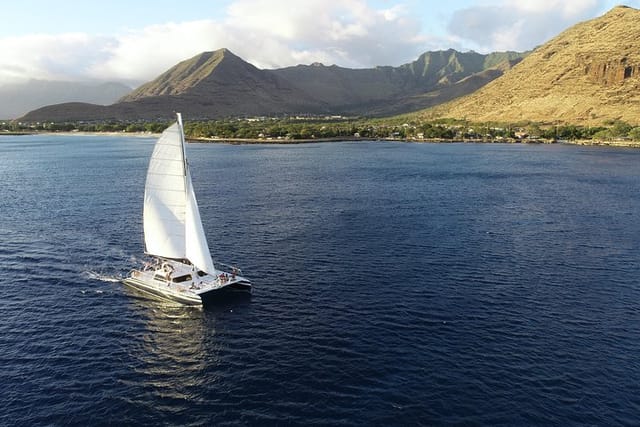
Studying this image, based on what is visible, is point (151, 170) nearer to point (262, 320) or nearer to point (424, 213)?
point (262, 320)

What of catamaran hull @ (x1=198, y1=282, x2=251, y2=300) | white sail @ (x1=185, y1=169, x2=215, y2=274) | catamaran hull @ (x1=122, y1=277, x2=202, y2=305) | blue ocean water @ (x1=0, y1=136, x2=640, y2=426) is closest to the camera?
blue ocean water @ (x1=0, y1=136, x2=640, y2=426)

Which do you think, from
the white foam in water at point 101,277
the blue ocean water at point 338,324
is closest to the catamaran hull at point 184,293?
the blue ocean water at point 338,324

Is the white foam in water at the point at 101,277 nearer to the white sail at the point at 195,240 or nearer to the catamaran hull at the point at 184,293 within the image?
the catamaran hull at the point at 184,293

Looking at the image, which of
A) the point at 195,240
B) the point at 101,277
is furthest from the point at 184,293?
the point at 101,277

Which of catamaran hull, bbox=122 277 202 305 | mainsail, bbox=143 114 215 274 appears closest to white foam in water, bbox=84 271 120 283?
catamaran hull, bbox=122 277 202 305

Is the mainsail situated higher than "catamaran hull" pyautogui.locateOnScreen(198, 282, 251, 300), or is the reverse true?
the mainsail

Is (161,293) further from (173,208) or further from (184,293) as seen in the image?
(173,208)

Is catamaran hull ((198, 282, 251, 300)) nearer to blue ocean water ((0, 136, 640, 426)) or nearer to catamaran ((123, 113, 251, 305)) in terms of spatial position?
catamaran ((123, 113, 251, 305))
